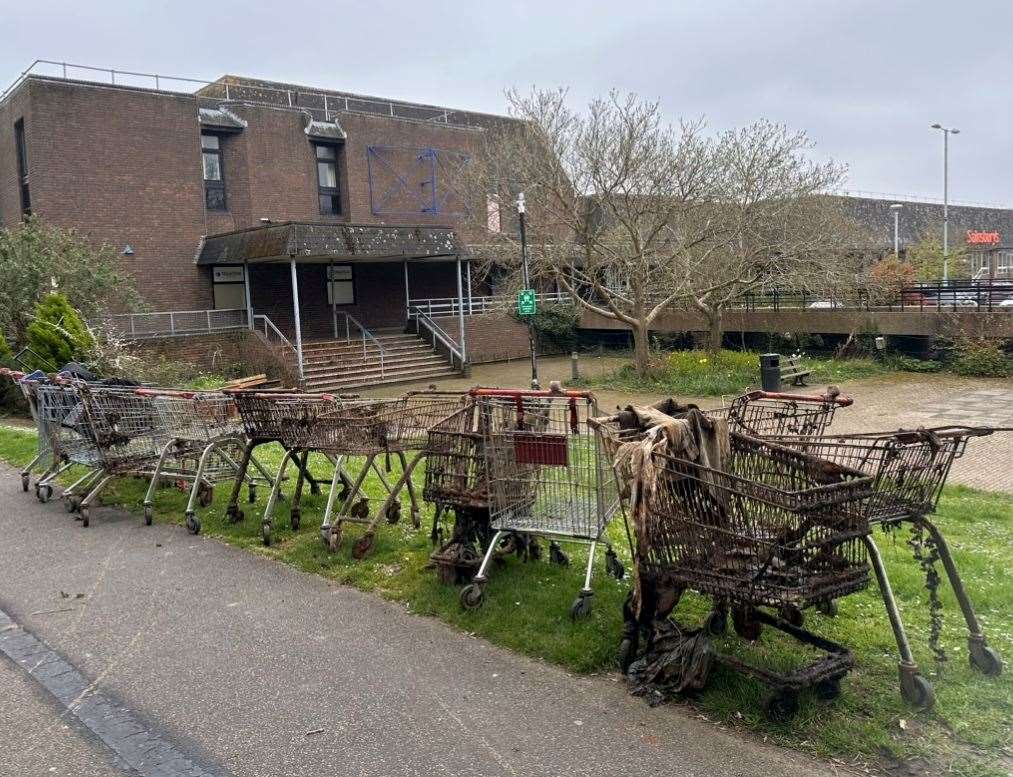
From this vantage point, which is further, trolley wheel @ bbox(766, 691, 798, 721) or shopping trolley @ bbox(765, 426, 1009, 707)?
shopping trolley @ bbox(765, 426, 1009, 707)

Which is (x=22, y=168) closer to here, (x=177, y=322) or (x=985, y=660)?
(x=177, y=322)

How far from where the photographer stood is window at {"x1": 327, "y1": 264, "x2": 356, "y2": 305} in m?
29.9

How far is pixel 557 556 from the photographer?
20.4 ft

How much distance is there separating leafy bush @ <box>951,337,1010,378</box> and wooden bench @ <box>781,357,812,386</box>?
13.1ft

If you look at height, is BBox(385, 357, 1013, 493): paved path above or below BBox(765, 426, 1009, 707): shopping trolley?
below

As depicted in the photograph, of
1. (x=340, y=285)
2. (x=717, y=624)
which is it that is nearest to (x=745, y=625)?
(x=717, y=624)

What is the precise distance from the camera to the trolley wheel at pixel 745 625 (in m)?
4.51

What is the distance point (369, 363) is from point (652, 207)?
10220 mm

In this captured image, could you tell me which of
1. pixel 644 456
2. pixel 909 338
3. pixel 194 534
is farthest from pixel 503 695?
pixel 909 338

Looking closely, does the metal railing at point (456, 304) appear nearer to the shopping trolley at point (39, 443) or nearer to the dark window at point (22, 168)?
the dark window at point (22, 168)

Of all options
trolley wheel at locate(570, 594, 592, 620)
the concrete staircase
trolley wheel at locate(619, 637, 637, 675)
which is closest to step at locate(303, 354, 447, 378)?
the concrete staircase

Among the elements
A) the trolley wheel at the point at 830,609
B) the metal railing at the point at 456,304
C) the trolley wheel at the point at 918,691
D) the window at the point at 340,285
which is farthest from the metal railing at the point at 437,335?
the trolley wheel at the point at 918,691

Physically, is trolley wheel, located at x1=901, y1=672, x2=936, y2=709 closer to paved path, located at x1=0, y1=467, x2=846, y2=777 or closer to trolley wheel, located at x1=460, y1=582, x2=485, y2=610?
paved path, located at x1=0, y1=467, x2=846, y2=777

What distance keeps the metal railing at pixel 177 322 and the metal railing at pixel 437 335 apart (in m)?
5.72
